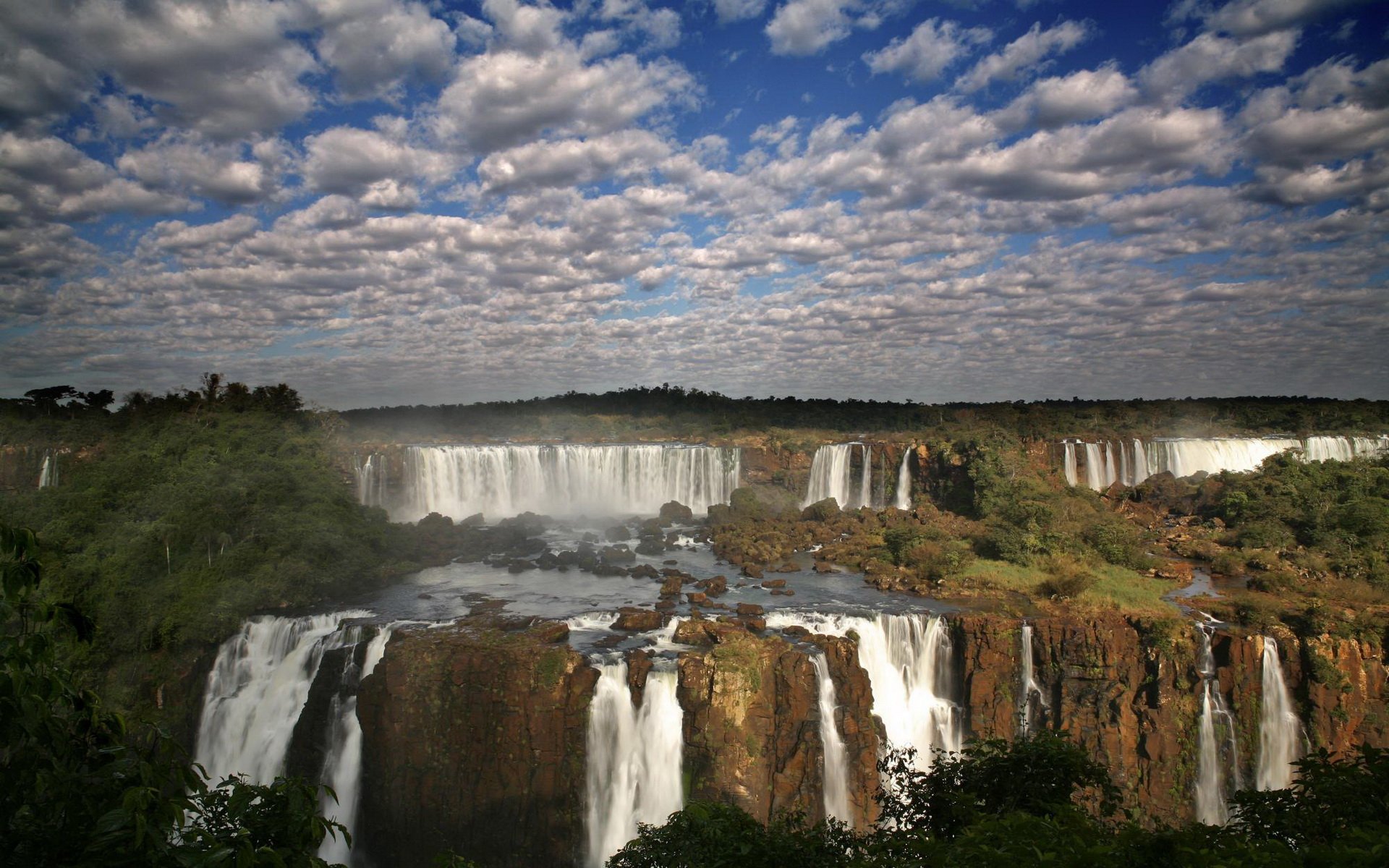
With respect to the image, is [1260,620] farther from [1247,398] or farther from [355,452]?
[1247,398]

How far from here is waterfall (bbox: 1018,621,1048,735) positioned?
59.1 feet

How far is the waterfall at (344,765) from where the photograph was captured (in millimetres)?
16531

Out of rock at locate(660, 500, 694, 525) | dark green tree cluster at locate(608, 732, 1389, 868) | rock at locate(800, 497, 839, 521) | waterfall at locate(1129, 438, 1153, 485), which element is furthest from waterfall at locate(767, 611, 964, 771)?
waterfall at locate(1129, 438, 1153, 485)

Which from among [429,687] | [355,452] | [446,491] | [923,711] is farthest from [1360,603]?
[355,452]

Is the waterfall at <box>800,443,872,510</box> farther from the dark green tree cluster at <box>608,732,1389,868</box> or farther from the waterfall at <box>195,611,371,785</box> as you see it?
the dark green tree cluster at <box>608,732,1389,868</box>

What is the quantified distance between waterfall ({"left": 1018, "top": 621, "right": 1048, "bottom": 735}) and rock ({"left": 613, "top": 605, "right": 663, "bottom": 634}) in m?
8.89

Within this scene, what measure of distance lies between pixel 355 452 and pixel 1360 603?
3775 cm

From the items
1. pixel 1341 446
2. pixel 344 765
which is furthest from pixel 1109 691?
pixel 1341 446

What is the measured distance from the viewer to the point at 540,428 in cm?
5316

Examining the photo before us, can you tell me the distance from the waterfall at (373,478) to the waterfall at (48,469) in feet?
46.4

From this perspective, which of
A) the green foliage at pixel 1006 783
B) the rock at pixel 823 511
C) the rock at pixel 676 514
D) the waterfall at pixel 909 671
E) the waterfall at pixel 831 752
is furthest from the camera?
the rock at pixel 676 514

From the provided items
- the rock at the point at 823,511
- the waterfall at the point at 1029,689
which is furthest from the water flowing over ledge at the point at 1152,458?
the waterfall at the point at 1029,689

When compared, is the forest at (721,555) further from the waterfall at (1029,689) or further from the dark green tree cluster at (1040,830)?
the waterfall at (1029,689)

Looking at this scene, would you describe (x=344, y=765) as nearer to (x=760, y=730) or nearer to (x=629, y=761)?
(x=629, y=761)
